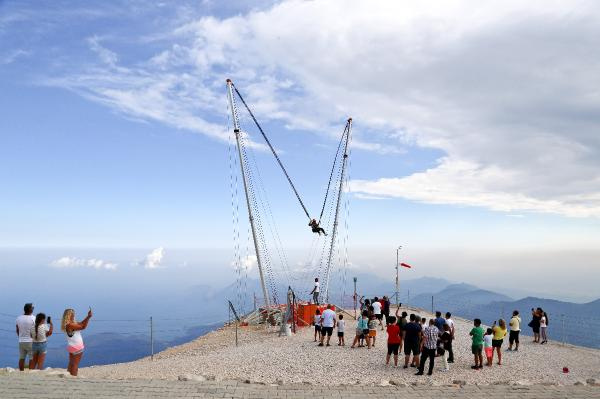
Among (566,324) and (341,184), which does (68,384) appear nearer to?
(566,324)

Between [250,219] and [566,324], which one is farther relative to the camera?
[250,219]

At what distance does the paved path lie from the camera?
9.97 meters

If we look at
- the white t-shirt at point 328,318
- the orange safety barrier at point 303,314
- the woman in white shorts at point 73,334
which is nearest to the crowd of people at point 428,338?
the white t-shirt at point 328,318

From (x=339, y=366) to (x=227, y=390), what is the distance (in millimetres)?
5864

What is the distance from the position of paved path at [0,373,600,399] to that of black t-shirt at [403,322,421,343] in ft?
11.6

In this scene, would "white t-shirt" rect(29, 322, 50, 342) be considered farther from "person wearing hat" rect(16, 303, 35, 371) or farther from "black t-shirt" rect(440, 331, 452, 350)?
"black t-shirt" rect(440, 331, 452, 350)

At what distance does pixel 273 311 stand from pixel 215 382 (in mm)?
18348

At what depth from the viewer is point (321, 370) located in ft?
48.0

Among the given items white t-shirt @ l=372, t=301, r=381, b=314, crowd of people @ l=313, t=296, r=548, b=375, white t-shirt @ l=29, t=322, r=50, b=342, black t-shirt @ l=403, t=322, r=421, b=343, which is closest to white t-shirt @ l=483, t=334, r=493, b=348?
crowd of people @ l=313, t=296, r=548, b=375

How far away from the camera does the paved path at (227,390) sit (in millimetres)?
9969

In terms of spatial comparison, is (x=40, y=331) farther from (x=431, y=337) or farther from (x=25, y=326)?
(x=431, y=337)

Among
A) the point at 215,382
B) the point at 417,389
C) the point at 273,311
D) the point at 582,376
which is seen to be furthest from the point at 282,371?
the point at 273,311

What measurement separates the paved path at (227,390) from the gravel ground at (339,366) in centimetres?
62

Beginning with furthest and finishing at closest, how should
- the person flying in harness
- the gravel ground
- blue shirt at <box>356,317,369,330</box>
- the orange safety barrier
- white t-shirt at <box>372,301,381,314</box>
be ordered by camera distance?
the person flying in harness
the orange safety barrier
white t-shirt at <box>372,301,381,314</box>
blue shirt at <box>356,317,369,330</box>
the gravel ground
